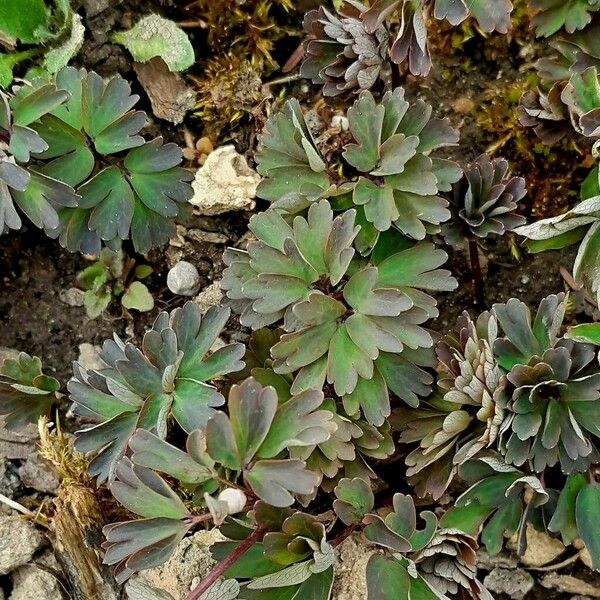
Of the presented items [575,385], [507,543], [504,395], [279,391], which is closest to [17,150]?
[279,391]

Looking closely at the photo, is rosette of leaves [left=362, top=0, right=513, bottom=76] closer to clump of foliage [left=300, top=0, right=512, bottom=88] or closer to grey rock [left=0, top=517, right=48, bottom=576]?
clump of foliage [left=300, top=0, right=512, bottom=88]

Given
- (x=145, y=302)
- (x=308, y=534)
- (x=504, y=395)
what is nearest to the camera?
(x=308, y=534)

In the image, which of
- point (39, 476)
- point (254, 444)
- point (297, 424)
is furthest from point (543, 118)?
point (39, 476)

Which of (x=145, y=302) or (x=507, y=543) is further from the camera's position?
(x=145, y=302)

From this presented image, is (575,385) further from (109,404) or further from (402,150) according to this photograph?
(109,404)

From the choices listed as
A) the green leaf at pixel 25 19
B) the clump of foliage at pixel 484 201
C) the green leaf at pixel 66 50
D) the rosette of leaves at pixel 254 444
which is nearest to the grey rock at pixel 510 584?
the rosette of leaves at pixel 254 444

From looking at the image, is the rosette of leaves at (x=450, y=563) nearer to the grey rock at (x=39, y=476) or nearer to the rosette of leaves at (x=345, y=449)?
the rosette of leaves at (x=345, y=449)

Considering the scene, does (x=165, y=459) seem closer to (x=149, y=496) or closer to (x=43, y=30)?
(x=149, y=496)
